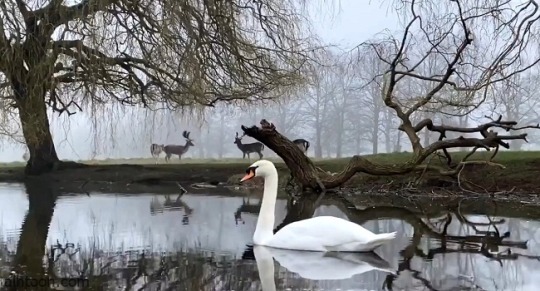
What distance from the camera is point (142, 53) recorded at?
41.5ft

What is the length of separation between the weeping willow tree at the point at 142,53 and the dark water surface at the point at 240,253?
11.7ft

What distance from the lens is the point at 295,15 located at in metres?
14.2

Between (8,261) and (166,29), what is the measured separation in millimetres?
6875

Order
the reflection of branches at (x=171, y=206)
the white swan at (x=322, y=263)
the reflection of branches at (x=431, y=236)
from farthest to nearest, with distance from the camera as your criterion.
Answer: the reflection of branches at (x=171, y=206) → the reflection of branches at (x=431, y=236) → the white swan at (x=322, y=263)

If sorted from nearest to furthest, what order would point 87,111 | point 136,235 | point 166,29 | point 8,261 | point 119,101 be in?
1. point 8,261
2. point 136,235
3. point 166,29
4. point 87,111
5. point 119,101

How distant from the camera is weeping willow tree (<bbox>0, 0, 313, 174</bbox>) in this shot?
11.6m

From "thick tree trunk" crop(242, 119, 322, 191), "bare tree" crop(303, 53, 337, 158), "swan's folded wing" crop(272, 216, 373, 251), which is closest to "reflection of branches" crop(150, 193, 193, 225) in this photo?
"thick tree trunk" crop(242, 119, 322, 191)

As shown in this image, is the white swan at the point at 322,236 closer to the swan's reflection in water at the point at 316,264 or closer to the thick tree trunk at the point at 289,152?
the swan's reflection in water at the point at 316,264

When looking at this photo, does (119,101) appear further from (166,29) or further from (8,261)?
(8,261)

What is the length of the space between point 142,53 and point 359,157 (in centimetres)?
484

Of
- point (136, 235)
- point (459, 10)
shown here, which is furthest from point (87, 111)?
point (459, 10)

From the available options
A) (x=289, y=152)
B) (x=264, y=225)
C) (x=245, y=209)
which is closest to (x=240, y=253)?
(x=264, y=225)

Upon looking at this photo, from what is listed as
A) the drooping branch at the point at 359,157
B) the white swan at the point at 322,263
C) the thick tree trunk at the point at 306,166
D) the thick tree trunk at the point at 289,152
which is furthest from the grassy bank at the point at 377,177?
the white swan at the point at 322,263

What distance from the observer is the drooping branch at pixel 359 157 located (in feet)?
39.4
